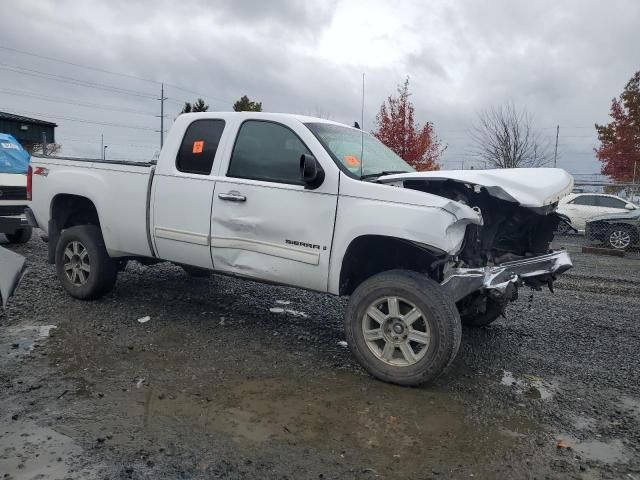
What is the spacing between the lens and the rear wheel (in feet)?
46.1

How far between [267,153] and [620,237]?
12.7m

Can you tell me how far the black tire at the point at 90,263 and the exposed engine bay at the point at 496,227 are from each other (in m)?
3.36

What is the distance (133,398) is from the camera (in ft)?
11.8

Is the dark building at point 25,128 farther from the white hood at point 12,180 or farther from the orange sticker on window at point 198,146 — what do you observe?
the orange sticker on window at point 198,146

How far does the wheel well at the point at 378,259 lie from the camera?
13.7 ft

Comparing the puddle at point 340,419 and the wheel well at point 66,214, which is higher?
the wheel well at point 66,214

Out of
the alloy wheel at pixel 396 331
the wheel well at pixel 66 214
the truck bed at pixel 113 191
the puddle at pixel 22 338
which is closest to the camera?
the alloy wheel at pixel 396 331

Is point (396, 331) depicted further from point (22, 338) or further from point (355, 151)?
point (22, 338)

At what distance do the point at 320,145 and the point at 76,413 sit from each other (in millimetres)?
2669

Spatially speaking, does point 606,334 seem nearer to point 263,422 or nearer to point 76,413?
point 263,422

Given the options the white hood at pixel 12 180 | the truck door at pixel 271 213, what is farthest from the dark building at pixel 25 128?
the truck door at pixel 271 213

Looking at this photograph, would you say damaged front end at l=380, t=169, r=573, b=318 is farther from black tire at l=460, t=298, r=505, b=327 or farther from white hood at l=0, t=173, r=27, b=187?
white hood at l=0, t=173, r=27, b=187

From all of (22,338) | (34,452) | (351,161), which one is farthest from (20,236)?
(34,452)

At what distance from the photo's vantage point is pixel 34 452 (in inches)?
113
